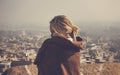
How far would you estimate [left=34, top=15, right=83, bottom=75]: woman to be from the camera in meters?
1.41

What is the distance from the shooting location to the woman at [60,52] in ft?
4.62

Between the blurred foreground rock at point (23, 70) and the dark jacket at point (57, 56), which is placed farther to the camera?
the blurred foreground rock at point (23, 70)

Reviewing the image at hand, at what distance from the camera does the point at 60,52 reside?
4.68 feet

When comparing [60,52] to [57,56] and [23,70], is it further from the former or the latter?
[23,70]

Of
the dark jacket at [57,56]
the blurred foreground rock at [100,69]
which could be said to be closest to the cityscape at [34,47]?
the blurred foreground rock at [100,69]

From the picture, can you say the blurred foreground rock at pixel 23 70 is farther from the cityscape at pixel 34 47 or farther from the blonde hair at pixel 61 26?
the blonde hair at pixel 61 26

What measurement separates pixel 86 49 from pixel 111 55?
0.22 meters

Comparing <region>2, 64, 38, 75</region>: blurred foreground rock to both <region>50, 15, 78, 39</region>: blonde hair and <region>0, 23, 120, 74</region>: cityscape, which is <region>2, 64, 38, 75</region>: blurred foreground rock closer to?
<region>0, 23, 120, 74</region>: cityscape

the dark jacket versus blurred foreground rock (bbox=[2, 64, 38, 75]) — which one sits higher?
the dark jacket

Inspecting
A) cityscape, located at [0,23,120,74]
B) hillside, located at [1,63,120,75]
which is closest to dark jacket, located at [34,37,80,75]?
hillside, located at [1,63,120,75]

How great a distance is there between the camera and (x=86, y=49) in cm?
291

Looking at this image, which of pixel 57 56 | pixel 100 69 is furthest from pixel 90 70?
pixel 57 56

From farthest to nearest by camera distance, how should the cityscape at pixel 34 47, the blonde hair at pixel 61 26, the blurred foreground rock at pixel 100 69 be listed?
the cityscape at pixel 34 47 < the blurred foreground rock at pixel 100 69 < the blonde hair at pixel 61 26

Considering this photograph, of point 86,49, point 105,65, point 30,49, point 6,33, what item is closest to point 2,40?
point 6,33
